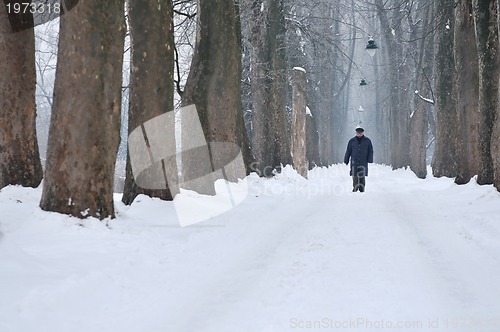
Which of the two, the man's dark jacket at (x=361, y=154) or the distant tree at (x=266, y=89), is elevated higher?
the distant tree at (x=266, y=89)

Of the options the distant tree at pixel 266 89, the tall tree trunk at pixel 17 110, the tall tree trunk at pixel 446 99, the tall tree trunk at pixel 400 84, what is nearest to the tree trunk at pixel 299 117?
the distant tree at pixel 266 89

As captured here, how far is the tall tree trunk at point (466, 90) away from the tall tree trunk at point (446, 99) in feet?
8.69

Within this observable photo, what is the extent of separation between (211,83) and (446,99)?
8922 millimetres

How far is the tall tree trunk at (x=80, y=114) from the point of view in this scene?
595cm

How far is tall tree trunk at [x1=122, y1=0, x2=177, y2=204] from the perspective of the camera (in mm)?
8125

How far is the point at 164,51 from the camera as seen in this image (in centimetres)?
830

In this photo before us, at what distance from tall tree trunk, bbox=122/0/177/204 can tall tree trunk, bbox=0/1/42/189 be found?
1.43 metres

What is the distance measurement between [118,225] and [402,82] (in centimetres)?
2237

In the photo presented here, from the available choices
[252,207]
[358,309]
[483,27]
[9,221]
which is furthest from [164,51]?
[483,27]

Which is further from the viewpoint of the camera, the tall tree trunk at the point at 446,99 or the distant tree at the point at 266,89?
the tall tree trunk at the point at 446,99

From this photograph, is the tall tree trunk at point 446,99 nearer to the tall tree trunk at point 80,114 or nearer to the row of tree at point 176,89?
the row of tree at point 176,89

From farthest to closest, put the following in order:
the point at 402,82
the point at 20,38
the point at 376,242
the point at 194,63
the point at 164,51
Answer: the point at 402,82
the point at 194,63
the point at 164,51
the point at 20,38
the point at 376,242

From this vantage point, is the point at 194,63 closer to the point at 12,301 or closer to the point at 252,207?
the point at 252,207

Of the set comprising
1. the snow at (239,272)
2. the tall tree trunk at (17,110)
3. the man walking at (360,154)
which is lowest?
the snow at (239,272)
